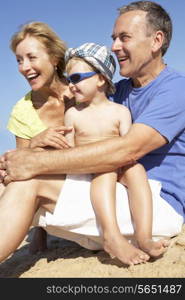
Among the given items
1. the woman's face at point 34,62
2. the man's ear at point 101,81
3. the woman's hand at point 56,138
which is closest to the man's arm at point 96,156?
the woman's hand at point 56,138

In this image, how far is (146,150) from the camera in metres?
3.96

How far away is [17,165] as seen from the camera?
3.96 m

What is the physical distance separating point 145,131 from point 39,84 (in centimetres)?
150

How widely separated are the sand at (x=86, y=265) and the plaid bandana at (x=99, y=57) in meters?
1.55

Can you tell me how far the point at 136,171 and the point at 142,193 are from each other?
0.19m

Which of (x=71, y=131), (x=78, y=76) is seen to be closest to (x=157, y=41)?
(x=78, y=76)

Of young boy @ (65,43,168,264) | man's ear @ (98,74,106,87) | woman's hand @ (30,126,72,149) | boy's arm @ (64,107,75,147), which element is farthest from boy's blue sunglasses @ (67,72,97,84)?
woman's hand @ (30,126,72,149)

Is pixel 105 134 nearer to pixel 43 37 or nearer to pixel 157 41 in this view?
pixel 157 41

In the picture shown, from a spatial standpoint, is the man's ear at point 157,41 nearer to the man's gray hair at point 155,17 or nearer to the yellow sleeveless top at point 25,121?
the man's gray hair at point 155,17

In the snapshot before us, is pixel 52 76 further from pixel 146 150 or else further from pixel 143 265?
pixel 143 265

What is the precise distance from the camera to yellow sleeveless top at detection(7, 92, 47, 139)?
4.90 meters

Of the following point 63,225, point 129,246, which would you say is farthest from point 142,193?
point 63,225

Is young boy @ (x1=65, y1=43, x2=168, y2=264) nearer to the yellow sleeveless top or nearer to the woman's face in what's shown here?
the woman's face

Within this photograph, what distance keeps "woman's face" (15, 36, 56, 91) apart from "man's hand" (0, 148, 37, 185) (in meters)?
1.00
